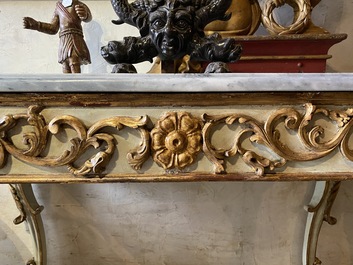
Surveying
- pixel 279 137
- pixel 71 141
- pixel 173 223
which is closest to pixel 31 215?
pixel 173 223

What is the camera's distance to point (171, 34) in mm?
421

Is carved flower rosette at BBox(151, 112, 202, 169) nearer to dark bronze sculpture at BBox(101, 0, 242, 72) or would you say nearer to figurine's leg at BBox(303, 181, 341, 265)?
dark bronze sculpture at BBox(101, 0, 242, 72)

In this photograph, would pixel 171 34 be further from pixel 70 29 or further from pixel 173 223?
pixel 173 223

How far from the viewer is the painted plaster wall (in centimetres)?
83

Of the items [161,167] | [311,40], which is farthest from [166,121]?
[311,40]

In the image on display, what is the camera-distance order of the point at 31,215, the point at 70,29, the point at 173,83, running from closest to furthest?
the point at 173,83, the point at 70,29, the point at 31,215

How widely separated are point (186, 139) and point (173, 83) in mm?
63

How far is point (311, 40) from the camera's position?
59cm

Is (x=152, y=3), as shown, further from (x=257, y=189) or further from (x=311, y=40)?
(x=257, y=189)

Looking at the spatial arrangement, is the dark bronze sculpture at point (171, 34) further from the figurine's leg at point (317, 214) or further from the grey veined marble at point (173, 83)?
the figurine's leg at point (317, 214)

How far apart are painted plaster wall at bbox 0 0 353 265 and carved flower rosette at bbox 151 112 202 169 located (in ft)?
1.54

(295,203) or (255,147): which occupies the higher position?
(255,147)

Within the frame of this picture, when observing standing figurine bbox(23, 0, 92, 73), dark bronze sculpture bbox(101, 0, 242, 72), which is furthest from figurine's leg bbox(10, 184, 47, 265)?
dark bronze sculpture bbox(101, 0, 242, 72)

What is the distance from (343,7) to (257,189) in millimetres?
461
